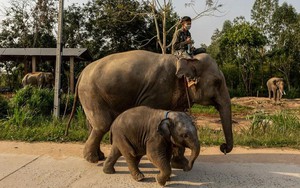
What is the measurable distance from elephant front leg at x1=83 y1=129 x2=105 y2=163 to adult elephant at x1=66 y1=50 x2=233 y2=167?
0.05 ft

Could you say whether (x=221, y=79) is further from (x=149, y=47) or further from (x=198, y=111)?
(x=149, y=47)

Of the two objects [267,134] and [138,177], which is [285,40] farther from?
[138,177]

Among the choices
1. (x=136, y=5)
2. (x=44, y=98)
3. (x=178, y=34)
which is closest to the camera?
(x=178, y=34)

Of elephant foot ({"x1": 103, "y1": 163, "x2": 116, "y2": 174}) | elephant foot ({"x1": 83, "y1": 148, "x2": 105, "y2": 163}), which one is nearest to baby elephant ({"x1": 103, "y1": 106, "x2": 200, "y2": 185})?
elephant foot ({"x1": 103, "y1": 163, "x2": 116, "y2": 174})

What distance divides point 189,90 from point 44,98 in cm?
715

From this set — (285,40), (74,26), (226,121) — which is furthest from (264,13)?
(226,121)

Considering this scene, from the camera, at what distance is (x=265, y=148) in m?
6.52

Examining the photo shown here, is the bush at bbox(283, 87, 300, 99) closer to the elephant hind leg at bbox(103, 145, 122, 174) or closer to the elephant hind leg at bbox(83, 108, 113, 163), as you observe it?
the elephant hind leg at bbox(83, 108, 113, 163)

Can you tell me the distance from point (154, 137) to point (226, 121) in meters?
1.22

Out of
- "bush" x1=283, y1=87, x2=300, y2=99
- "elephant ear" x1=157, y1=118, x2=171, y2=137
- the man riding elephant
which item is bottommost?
"bush" x1=283, y1=87, x2=300, y2=99

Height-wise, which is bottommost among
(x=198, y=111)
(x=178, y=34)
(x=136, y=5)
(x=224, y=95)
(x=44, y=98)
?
(x=198, y=111)

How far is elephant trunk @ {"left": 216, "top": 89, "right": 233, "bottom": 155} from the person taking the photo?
430 cm

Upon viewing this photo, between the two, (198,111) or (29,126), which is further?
(198,111)

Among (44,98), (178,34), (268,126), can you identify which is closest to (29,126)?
(44,98)
